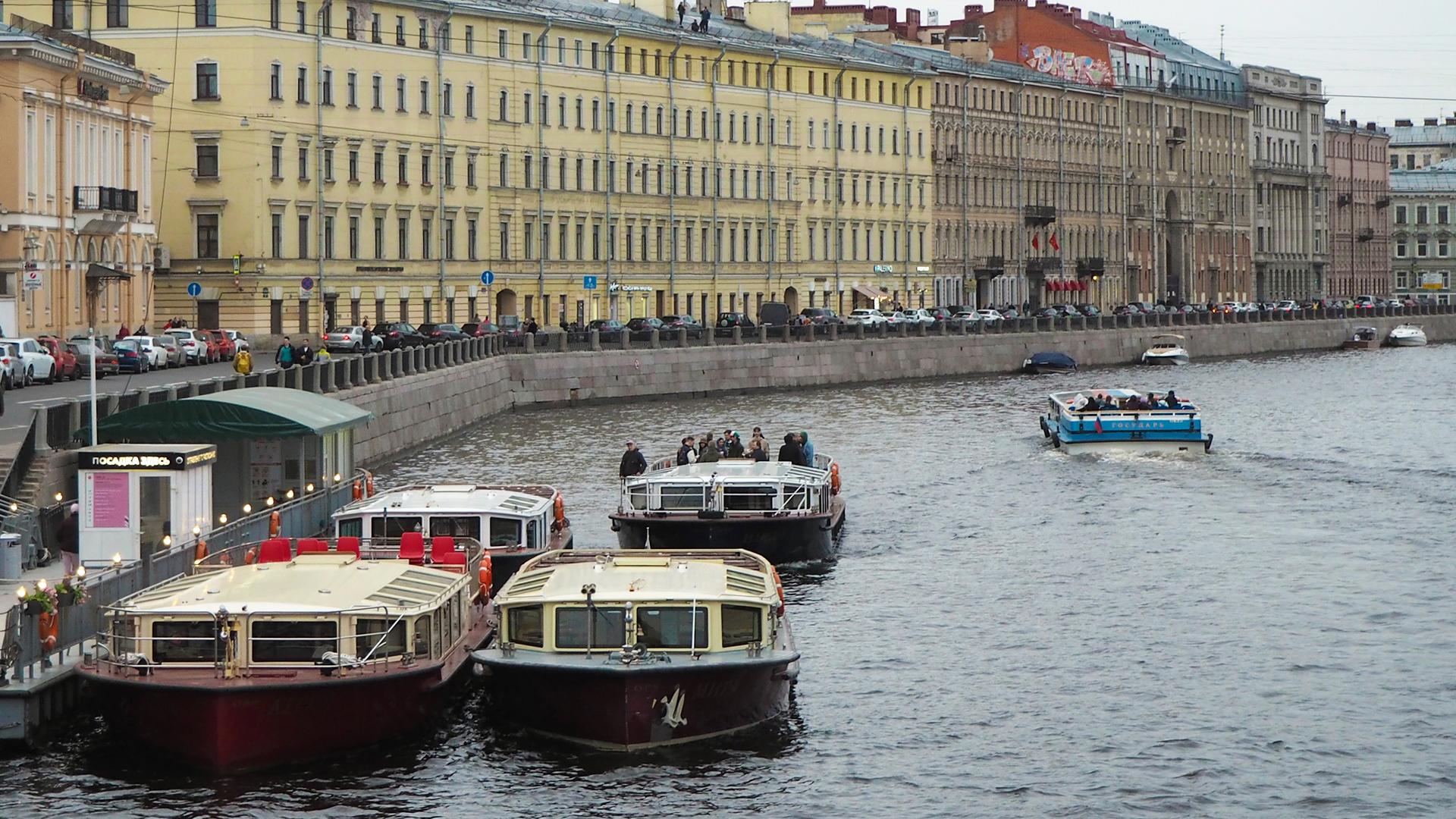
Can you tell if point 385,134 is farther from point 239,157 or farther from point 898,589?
point 898,589

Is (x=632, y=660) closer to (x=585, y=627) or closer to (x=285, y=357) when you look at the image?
(x=585, y=627)

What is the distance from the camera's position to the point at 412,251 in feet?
256

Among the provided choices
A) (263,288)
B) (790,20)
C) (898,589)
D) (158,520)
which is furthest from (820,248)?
(158,520)

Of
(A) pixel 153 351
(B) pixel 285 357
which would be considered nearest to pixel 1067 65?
(A) pixel 153 351

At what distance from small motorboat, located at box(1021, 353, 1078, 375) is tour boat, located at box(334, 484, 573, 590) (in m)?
58.6

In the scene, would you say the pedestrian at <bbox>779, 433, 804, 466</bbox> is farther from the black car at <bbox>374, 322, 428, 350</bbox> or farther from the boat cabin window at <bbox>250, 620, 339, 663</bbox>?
the black car at <bbox>374, 322, 428, 350</bbox>

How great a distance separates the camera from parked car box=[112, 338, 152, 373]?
171ft

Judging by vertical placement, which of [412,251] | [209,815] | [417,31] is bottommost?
[209,815]

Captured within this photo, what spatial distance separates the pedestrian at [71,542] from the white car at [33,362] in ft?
74.1

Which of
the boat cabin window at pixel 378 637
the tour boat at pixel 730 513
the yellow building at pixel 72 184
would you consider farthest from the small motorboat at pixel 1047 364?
the boat cabin window at pixel 378 637

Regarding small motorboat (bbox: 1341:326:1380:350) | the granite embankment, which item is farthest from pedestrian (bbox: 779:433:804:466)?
small motorboat (bbox: 1341:326:1380:350)

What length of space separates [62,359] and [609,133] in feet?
127

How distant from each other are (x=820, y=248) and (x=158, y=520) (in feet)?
248

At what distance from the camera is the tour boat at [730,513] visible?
31.6m
